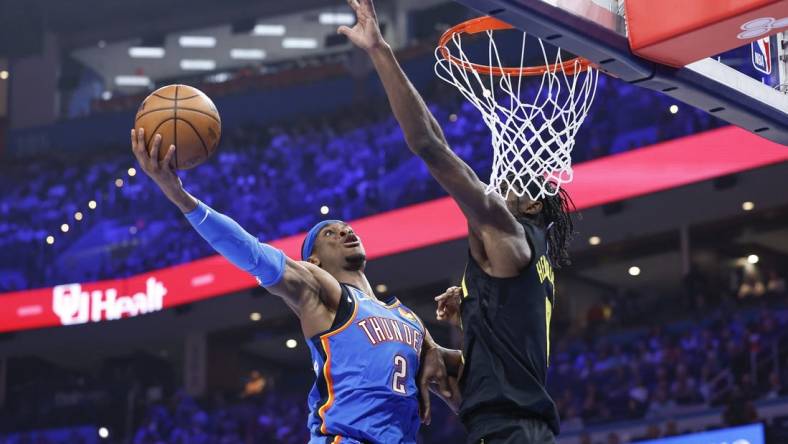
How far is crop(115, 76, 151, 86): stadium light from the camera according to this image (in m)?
23.9

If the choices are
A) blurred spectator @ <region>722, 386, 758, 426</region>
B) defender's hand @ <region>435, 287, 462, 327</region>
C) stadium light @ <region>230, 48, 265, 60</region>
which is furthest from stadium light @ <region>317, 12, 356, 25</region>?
defender's hand @ <region>435, 287, 462, 327</region>

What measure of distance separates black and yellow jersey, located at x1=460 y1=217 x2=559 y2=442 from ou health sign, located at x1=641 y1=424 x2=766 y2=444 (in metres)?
7.55

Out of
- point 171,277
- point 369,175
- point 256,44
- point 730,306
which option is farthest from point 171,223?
point 730,306

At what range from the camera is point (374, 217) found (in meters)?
15.8

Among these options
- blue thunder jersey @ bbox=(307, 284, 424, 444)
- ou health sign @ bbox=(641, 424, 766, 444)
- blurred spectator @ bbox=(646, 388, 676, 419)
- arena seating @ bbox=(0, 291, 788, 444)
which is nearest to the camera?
blue thunder jersey @ bbox=(307, 284, 424, 444)

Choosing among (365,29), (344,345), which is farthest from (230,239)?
(365,29)

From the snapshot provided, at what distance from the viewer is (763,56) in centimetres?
439

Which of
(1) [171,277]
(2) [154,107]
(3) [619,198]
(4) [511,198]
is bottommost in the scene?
(1) [171,277]

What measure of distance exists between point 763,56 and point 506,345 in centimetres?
160

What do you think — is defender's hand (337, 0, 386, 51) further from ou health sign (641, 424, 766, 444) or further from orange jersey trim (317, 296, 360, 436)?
ou health sign (641, 424, 766, 444)

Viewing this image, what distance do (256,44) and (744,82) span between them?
20055mm

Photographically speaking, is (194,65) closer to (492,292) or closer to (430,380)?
(430,380)

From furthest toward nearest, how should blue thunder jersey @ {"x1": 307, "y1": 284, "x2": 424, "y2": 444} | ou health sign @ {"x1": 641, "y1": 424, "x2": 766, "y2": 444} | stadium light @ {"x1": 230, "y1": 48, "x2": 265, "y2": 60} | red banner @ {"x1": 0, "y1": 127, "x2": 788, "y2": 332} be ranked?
stadium light @ {"x1": 230, "y1": 48, "x2": 265, "y2": 60} → red banner @ {"x1": 0, "y1": 127, "x2": 788, "y2": 332} → ou health sign @ {"x1": 641, "y1": 424, "x2": 766, "y2": 444} → blue thunder jersey @ {"x1": 307, "y1": 284, "x2": 424, "y2": 444}

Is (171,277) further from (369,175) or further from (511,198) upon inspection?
(511,198)
